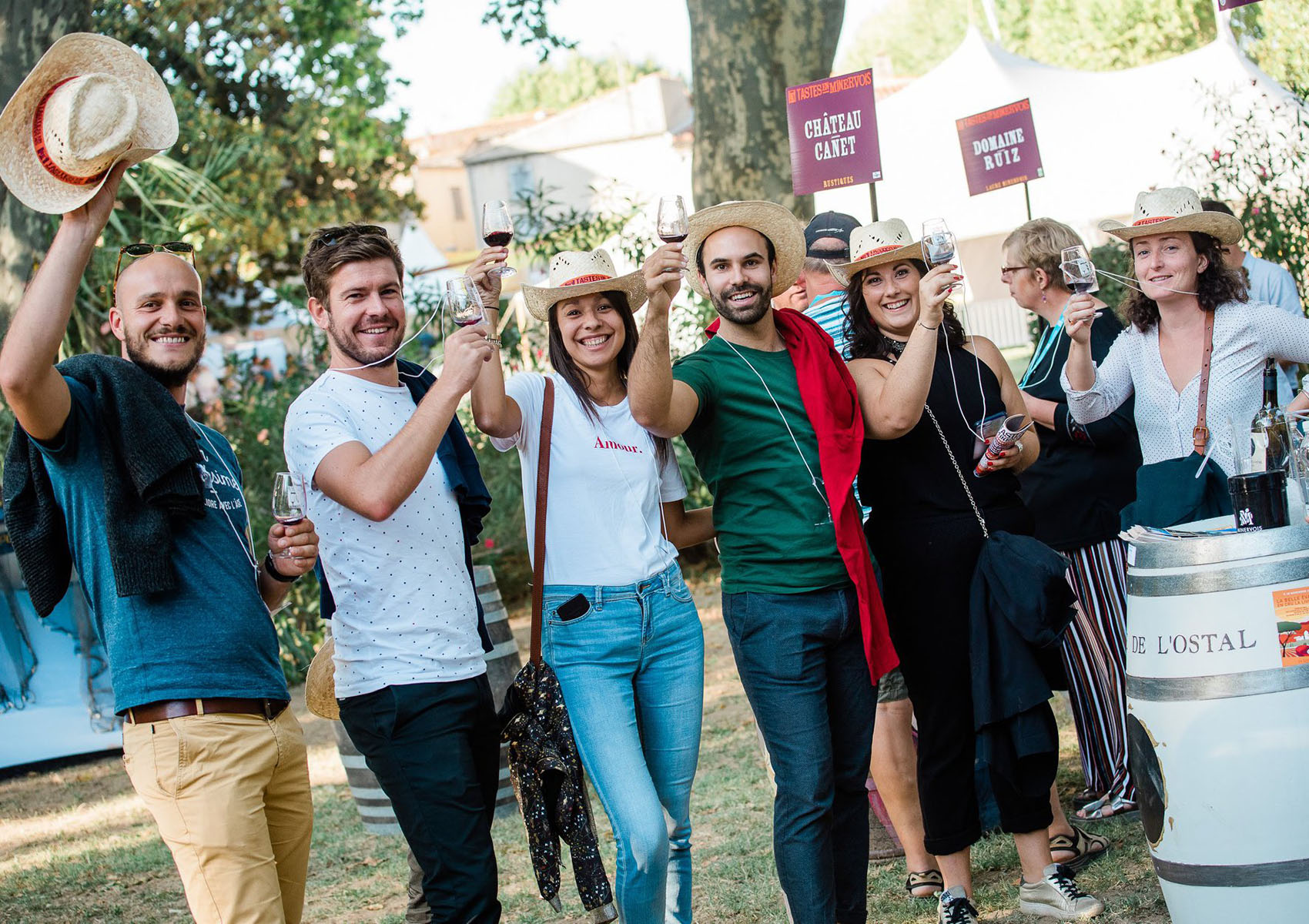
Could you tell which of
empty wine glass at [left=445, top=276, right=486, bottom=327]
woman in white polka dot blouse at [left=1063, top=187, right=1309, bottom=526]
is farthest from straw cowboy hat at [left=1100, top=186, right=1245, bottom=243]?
empty wine glass at [left=445, top=276, right=486, bottom=327]

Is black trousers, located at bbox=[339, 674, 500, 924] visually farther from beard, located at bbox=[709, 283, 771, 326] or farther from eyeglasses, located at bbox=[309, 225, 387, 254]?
beard, located at bbox=[709, 283, 771, 326]

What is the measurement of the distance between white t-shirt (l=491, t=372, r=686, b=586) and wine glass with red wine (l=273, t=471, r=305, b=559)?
0.64 meters

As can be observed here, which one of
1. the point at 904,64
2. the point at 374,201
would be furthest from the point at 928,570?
the point at 904,64

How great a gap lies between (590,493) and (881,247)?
1290 mm

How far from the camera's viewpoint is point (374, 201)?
57.8ft

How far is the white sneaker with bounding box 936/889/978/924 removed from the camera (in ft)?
13.4

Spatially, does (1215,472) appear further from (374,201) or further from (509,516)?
(374,201)

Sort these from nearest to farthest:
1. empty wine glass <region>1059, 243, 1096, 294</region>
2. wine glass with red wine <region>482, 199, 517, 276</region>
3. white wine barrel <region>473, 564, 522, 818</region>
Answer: wine glass with red wine <region>482, 199, 517, 276</region>, empty wine glass <region>1059, 243, 1096, 294</region>, white wine barrel <region>473, 564, 522, 818</region>

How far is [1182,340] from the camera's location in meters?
4.40

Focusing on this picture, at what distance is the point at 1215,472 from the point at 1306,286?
16.2 feet

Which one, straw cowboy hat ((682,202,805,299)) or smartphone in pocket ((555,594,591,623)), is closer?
smartphone in pocket ((555,594,591,623))

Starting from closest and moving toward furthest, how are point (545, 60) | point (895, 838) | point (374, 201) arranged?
point (895, 838), point (545, 60), point (374, 201)

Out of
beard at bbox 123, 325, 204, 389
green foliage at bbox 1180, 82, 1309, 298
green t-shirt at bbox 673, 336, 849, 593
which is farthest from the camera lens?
green foliage at bbox 1180, 82, 1309, 298

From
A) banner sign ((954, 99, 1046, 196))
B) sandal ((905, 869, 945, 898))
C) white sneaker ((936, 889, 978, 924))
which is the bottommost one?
sandal ((905, 869, 945, 898))
